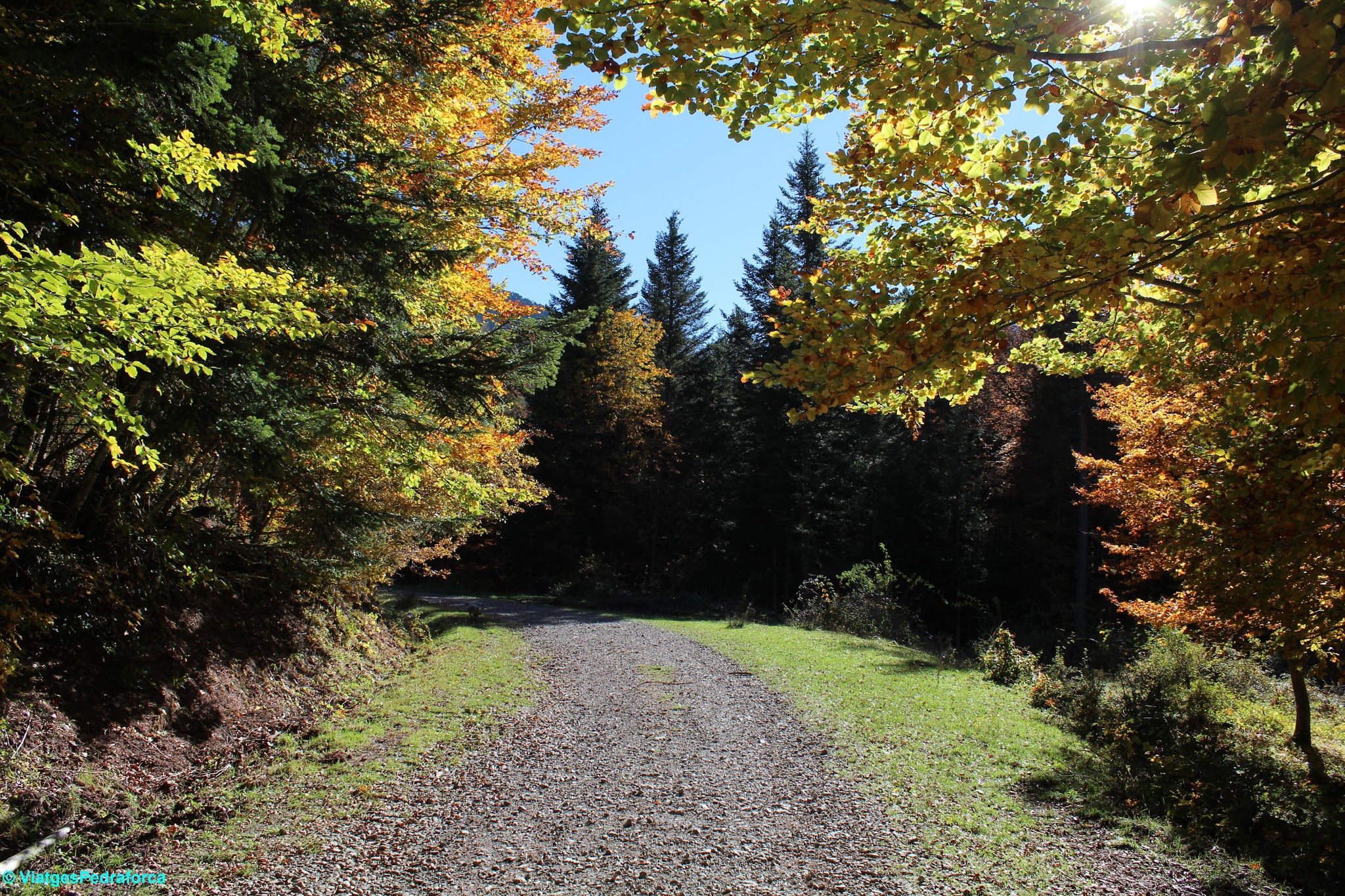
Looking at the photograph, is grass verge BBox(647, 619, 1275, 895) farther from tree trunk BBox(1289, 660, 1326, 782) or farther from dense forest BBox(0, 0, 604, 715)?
dense forest BBox(0, 0, 604, 715)

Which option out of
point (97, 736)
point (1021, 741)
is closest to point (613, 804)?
point (97, 736)

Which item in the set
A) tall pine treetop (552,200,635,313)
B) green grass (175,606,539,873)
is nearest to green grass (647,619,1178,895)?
green grass (175,606,539,873)

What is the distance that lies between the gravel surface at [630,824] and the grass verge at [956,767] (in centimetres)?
23

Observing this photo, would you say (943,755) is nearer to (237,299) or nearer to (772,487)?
(237,299)

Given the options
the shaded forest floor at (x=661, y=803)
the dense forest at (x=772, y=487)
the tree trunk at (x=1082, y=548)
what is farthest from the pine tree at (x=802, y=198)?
the shaded forest floor at (x=661, y=803)

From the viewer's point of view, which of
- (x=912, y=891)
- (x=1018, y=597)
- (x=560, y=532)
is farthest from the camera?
(x=560, y=532)

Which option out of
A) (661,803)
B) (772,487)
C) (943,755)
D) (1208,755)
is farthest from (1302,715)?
(772,487)

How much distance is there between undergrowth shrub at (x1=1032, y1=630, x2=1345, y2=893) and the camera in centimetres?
506

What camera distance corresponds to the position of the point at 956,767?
6203 millimetres

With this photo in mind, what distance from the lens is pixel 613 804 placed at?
17.3 ft

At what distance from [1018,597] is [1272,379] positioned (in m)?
23.6

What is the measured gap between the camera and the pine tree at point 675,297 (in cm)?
3350

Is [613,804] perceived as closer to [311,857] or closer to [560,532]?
[311,857]

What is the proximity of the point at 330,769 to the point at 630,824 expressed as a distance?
2.74 meters
